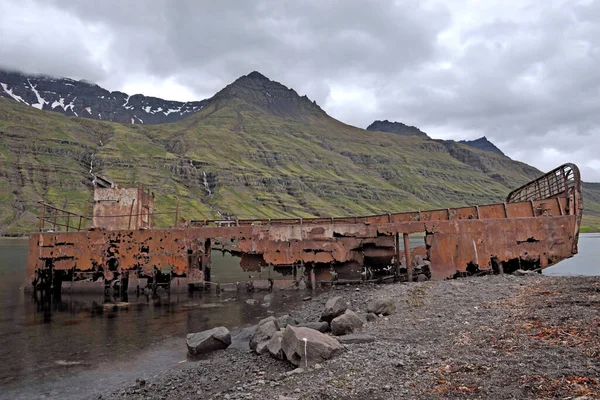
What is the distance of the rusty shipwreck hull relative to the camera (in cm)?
1897

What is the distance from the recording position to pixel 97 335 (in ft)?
45.1

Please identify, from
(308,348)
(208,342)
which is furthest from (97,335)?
(308,348)

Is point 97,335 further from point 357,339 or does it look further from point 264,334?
point 357,339

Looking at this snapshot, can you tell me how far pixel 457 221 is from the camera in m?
19.2

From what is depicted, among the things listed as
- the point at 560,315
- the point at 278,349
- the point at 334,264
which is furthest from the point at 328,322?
the point at 334,264

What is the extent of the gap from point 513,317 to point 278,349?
5.54 meters

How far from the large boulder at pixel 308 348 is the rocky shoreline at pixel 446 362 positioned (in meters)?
0.19

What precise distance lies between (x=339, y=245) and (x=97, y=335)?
457 inches

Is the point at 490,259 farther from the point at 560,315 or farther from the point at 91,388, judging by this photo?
the point at 91,388

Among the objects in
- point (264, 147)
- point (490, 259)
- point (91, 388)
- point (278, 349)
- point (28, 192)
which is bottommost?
point (91, 388)

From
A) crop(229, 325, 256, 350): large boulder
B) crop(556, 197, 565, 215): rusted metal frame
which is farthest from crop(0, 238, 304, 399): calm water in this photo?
crop(556, 197, 565, 215): rusted metal frame

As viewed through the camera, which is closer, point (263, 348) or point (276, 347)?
point (276, 347)

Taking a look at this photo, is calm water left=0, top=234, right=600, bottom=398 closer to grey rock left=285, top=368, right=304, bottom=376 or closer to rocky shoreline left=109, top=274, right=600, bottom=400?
rocky shoreline left=109, top=274, right=600, bottom=400

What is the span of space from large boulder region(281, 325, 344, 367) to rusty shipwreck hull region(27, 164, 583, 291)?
39.1 feet
